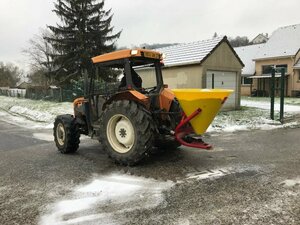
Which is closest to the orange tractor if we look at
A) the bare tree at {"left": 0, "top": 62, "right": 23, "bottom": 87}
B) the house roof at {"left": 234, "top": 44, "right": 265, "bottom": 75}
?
the house roof at {"left": 234, "top": 44, "right": 265, "bottom": 75}

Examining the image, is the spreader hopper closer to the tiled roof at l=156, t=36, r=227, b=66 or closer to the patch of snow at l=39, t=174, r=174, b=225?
the patch of snow at l=39, t=174, r=174, b=225

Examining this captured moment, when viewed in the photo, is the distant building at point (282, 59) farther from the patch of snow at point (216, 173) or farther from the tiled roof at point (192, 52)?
the patch of snow at point (216, 173)

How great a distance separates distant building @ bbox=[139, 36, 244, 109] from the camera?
14297 millimetres

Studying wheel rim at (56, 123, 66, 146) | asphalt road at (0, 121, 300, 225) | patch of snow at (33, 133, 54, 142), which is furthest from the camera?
patch of snow at (33, 133, 54, 142)

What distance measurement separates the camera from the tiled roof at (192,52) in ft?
47.6

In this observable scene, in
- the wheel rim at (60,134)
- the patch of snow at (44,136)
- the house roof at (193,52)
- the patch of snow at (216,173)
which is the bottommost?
the patch of snow at (44,136)

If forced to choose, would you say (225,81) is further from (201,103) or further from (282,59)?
(282,59)

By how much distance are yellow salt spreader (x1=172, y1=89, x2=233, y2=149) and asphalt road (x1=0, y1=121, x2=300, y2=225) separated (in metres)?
0.71

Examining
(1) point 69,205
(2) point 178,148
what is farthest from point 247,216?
(2) point 178,148

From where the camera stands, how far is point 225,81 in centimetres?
1572

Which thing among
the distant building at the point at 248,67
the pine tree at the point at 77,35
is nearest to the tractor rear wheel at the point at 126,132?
the pine tree at the point at 77,35

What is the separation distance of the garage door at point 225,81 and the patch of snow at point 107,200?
10.5m

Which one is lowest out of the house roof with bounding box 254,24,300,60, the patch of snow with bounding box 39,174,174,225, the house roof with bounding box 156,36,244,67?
the patch of snow with bounding box 39,174,174,225

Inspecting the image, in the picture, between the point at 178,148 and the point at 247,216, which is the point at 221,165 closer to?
the point at 178,148
